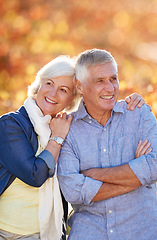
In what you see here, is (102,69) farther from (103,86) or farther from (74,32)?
(74,32)

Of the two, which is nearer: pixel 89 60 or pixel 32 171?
pixel 32 171

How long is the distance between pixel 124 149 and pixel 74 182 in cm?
47

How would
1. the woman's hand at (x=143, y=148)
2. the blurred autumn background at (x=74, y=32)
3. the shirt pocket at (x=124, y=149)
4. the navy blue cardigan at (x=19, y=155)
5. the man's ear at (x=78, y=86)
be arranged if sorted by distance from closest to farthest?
the navy blue cardigan at (x=19, y=155)
the woman's hand at (x=143, y=148)
the shirt pocket at (x=124, y=149)
the man's ear at (x=78, y=86)
the blurred autumn background at (x=74, y=32)

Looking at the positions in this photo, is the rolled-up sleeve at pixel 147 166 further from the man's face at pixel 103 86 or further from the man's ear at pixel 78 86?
the man's ear at pixel 78 86

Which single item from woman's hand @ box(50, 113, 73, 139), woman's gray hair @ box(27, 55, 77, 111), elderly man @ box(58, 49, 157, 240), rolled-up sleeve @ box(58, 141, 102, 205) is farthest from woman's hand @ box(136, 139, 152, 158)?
woman's gray hair @ box(27, 55, 77, 111)

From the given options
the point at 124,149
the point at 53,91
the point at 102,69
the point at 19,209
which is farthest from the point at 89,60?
the point at 19,209

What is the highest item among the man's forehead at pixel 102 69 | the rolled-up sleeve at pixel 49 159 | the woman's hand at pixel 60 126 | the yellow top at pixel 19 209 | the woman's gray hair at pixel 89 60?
the woman's gray hair at pixel 89 60

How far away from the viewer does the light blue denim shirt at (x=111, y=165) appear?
241cm

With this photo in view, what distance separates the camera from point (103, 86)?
2.64 metres

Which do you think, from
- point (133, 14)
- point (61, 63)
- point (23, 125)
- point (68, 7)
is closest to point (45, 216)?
point (23, 125)

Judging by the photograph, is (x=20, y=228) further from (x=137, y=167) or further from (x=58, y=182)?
(x=137, y=167)

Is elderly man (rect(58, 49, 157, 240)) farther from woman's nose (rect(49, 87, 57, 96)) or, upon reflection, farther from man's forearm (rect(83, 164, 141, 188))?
woman's nose (rect(49, 87, 57, 96))

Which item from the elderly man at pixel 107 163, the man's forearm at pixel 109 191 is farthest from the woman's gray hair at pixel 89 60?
the man's forearm at pixel 109 191

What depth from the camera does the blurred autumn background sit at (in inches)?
235
